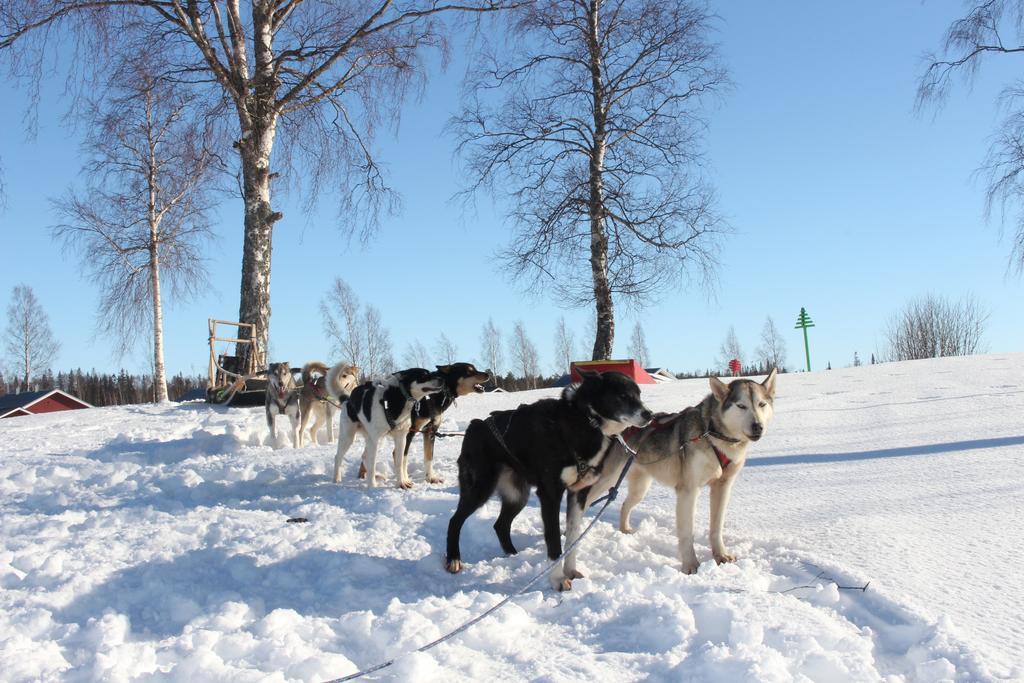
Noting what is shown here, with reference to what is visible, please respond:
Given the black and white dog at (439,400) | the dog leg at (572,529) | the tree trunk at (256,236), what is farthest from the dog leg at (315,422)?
the dog leg at (572,529)

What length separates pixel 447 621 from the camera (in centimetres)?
379

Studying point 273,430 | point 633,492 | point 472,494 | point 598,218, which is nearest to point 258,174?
point 273,430

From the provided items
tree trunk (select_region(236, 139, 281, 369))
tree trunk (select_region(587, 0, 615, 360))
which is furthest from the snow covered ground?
tree trunk (select_region(587, 0, 615, 360))

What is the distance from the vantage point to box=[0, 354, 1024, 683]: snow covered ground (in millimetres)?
3234

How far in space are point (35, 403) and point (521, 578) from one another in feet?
106

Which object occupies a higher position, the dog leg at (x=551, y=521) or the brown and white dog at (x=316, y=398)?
the brown and white dog at (x=316, y=398)

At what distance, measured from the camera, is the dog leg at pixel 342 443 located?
7.37 metres

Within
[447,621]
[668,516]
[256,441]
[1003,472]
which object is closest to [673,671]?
[447,621]

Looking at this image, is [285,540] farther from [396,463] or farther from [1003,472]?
[1003,472]

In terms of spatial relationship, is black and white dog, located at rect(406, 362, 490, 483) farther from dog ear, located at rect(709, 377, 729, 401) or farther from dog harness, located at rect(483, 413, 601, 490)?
dog ear, located at rect(709, 377, 729, 401)

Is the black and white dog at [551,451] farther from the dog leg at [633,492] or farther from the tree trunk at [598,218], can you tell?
the tree trunk at [598,218]

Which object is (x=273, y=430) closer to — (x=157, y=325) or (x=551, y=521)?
(x=551, y=521)

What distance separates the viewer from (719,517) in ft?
15.9

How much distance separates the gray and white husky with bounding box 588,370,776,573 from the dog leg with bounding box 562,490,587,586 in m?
0.25
